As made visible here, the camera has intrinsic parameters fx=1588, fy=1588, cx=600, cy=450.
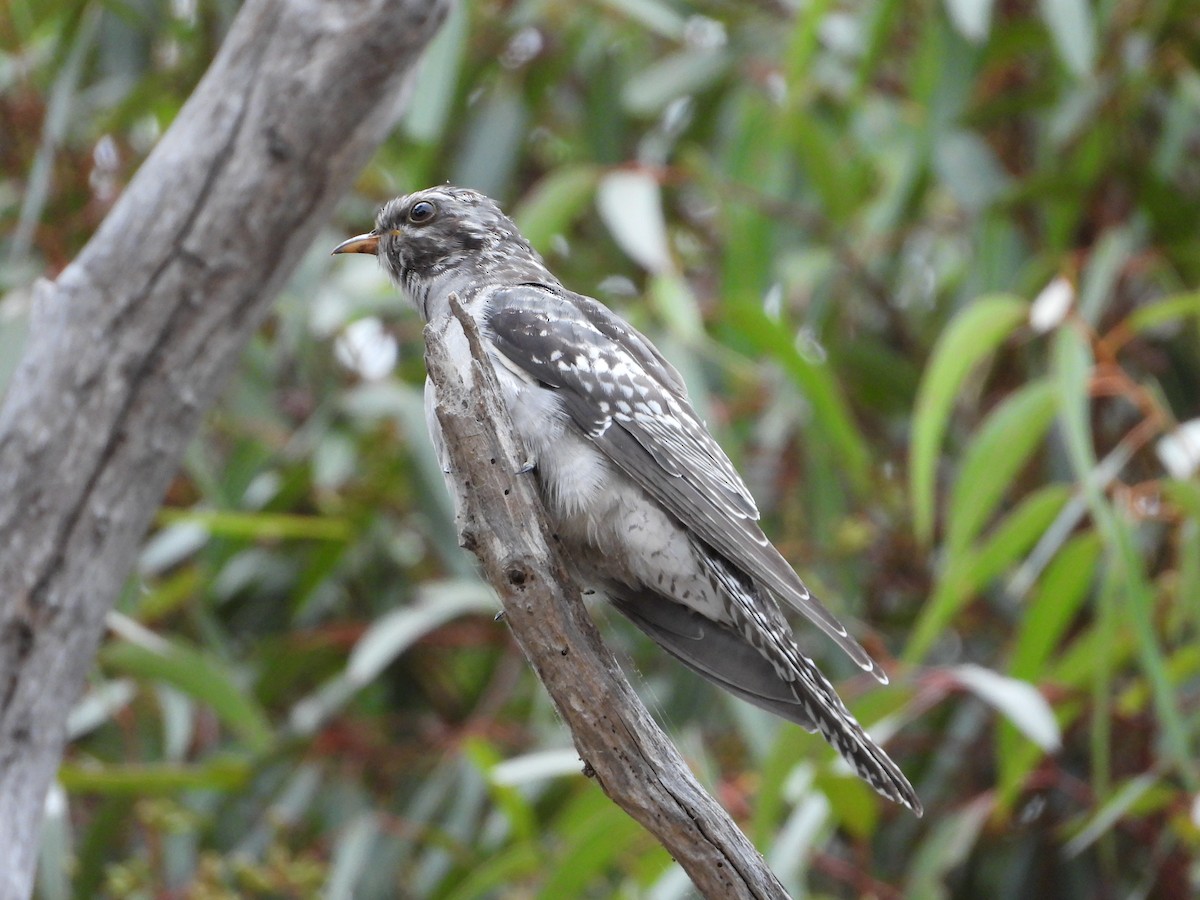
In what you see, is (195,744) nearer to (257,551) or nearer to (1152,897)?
(257,551)

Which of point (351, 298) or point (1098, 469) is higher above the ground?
point (351, 298)

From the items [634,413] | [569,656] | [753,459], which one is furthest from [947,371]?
[569,656]

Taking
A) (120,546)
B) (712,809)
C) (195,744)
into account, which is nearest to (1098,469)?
(712,809)

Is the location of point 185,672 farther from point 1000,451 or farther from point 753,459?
point 1000,451

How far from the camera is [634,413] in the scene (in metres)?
2.65

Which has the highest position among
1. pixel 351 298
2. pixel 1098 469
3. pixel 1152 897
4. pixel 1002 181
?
pixel 351 298

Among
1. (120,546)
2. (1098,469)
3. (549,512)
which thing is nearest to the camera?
(549,512)

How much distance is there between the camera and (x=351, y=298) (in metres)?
4.11

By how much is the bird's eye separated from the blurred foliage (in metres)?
0.69

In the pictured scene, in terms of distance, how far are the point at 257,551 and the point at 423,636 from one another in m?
0.65

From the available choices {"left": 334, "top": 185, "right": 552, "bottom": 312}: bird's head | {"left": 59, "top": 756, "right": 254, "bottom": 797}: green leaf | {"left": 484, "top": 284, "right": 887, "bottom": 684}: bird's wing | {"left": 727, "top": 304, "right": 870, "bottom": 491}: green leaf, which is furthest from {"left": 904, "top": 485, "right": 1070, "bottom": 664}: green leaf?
{"left": 59, "top": 756, "right": 254, "bottom": 797}: green leaf

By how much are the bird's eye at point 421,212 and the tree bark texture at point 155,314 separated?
137 millimetres

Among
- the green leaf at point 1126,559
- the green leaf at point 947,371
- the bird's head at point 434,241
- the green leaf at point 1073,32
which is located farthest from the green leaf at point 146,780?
→ the green leaf at point 1073,32

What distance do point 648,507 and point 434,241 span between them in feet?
2.72
